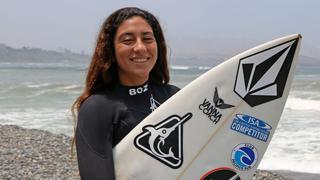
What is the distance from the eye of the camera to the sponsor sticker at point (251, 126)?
75.6 inches

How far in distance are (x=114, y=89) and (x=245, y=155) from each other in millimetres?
625

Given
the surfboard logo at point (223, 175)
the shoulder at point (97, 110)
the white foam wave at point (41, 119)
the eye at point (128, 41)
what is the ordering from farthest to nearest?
the white foam wave at point (41, 119), the surfboard logo at point (223, 175), the eye at point (128, 41), the shoulder at point (97, 110)

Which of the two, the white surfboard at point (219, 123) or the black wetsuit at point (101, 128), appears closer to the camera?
the black wetsuit at point (101, 128)

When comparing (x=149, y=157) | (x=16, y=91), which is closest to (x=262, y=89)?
(x=149, y=157)

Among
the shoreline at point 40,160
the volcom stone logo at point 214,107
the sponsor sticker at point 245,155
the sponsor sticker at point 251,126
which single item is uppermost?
the volcom stone logo at point 214,107

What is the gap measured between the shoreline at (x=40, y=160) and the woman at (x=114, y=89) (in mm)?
3671

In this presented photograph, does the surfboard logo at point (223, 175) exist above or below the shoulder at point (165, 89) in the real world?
below

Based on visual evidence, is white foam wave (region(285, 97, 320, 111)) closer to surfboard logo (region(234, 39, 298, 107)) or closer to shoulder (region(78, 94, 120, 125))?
surfboard logo (region(234, 39, 298, 107))

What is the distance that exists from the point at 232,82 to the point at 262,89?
0.43 ft

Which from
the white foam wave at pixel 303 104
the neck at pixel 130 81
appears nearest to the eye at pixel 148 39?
the neck at pixel 130 81

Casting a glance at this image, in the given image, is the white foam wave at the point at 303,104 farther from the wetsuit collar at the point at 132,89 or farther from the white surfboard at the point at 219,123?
the wetsuit collar at the point at 132,89

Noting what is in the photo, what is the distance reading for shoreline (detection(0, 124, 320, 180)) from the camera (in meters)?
5.28

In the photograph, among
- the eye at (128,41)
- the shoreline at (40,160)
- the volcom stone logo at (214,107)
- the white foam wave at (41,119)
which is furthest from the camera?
the white foam wave at (41,119)

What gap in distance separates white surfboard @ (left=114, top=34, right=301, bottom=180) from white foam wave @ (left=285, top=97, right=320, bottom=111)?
1289 cm
